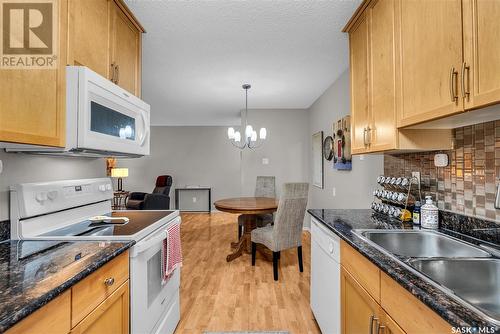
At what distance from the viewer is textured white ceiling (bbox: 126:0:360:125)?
182cm

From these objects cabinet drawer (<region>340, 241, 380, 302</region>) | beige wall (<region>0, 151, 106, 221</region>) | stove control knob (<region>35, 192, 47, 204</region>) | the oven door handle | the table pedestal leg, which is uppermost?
beige wall (<region>0, 151, 106, 221</region>)

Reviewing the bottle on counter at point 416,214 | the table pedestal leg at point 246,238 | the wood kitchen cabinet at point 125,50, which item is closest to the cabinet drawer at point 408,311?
the bottle on counter at point 416,214

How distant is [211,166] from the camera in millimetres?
7113

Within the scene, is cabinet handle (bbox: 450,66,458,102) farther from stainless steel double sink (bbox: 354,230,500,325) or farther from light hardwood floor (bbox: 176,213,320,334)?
light hardwood floor (bbox: 176,213,320,334)

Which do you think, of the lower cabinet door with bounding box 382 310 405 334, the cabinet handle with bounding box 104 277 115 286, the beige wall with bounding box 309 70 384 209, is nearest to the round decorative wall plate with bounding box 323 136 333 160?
the beige wall with bounding box 309 70 384 209

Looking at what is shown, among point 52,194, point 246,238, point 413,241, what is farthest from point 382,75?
point 246,238

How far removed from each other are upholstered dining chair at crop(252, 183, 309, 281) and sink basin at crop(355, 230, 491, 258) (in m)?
1.29

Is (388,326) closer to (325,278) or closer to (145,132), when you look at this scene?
(325,278)

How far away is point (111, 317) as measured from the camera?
3.63 ft

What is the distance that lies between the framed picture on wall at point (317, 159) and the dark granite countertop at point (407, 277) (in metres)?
2.38

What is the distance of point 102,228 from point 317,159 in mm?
3432

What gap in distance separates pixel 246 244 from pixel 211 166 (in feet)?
12.7

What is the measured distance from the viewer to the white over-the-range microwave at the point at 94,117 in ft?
4.05

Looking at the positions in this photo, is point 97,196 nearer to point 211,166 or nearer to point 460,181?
point 460,181
